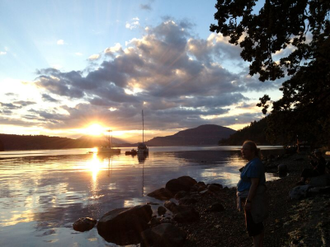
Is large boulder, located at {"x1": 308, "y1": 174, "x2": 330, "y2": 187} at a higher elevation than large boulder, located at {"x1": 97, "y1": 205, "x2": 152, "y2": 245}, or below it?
higher

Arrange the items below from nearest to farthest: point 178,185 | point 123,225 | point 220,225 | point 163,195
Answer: point 220,225
point 123,225
point 163,195
point 178,185

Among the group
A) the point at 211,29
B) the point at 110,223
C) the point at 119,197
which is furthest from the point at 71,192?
the point at 211,29

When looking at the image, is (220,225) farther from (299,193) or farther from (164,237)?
(299,193)

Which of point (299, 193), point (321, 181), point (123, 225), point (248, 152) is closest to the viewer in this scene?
point (248, 152)

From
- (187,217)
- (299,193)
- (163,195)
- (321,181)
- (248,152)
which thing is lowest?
(163,195)

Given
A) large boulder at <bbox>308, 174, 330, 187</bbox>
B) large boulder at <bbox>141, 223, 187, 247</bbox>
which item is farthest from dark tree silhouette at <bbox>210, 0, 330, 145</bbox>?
large boulder at <bbox>141, 223, 187, 247</bbox>

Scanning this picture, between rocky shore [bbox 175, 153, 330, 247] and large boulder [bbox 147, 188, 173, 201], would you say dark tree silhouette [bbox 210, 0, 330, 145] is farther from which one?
large boulder [bbox 147, 188, 173, 201]

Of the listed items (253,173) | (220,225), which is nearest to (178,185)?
(220,225)

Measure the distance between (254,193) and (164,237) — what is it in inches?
197

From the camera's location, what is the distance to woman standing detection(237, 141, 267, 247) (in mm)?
4902

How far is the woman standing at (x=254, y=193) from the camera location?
4902 mm

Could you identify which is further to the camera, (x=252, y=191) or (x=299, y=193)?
(x=299, y=193)

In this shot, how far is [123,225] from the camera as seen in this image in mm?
11156

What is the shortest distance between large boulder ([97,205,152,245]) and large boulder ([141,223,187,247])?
40.0 inches
